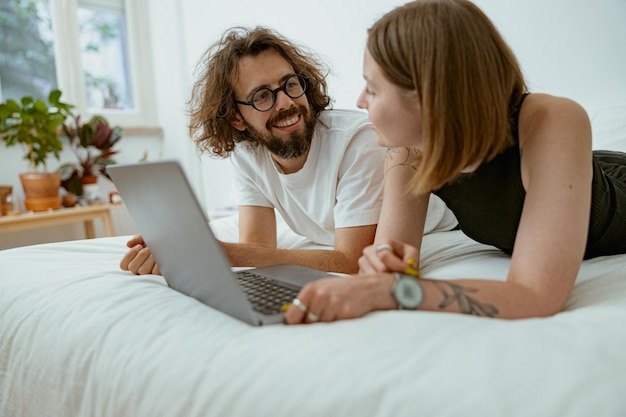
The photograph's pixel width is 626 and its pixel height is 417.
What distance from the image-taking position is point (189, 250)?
0.76 m

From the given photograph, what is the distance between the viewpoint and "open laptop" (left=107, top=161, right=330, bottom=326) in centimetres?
67

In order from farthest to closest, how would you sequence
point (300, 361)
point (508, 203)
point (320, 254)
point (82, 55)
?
point (82, 55) → point (320, 254) → point (508, 203) → point (300, 361)

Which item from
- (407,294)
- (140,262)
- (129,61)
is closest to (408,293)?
(407,294)

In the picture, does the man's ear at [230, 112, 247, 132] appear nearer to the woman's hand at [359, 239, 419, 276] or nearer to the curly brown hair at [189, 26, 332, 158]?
Answer: the curly brown hair at [189, 26, 332, 158]

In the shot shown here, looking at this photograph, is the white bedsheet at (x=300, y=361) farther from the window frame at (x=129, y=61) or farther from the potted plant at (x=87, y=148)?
the window frame at (x=129, y=61)

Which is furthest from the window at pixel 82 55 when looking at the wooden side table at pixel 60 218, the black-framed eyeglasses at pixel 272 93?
the black-framed eyeglasses at pixel 272 93

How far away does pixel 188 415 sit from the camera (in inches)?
23.5

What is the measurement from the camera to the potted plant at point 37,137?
2.55m

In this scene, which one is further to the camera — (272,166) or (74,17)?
(74,17)

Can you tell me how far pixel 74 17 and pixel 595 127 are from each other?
2.93 metres

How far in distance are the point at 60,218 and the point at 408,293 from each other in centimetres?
239

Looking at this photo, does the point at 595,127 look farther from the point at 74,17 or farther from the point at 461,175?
the point at 74,17

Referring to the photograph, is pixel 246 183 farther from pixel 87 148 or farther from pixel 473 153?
pixel 87 148

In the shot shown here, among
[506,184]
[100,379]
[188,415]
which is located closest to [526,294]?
[506,184]
